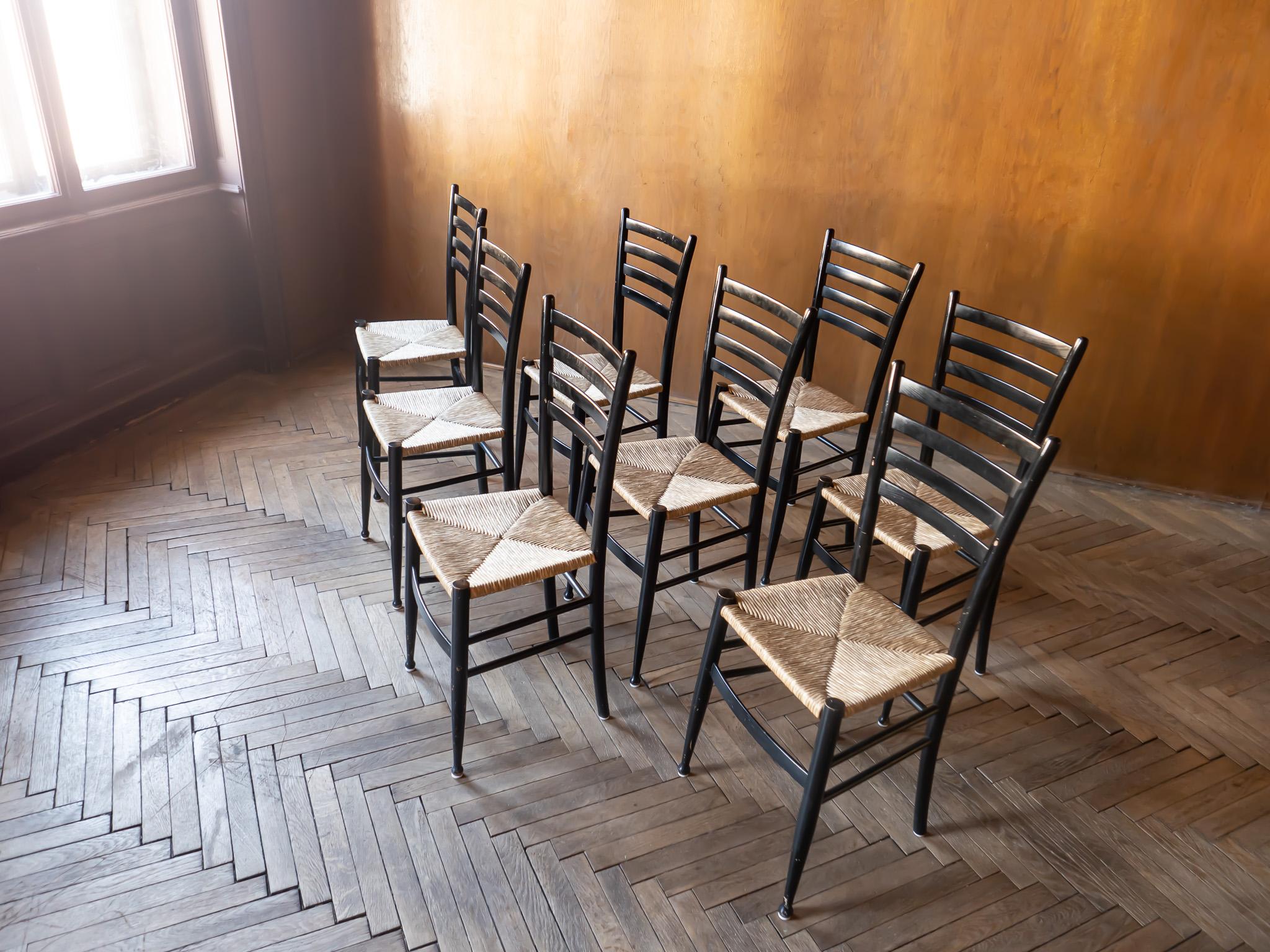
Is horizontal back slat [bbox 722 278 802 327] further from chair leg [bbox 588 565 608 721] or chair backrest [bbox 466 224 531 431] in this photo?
chair leg [bbox 588 565 608 721]

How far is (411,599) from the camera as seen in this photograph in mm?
2680

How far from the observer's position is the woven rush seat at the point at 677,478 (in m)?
2.73

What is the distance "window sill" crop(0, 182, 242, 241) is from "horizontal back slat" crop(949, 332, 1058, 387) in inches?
134

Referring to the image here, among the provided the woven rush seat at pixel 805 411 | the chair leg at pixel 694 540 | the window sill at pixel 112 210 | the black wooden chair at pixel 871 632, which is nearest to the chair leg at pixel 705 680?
the black wooden chair at pixel 871 632

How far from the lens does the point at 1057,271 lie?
377cm

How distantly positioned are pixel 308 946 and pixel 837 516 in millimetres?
2385

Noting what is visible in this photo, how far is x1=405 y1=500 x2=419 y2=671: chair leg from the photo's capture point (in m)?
2.59

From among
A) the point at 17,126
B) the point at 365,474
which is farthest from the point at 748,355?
the point at 17,126

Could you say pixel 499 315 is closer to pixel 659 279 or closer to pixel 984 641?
pixel 659 279

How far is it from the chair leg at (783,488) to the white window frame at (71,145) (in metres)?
3.06

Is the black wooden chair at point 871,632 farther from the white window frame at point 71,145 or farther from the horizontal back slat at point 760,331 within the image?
the white window frame at point 71,145

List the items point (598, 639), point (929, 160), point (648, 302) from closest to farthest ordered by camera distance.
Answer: point (598, 639) < point (648, 302) < point (929, 160)

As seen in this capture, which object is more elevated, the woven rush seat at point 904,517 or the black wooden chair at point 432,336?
the black wooden chair at point 432,336

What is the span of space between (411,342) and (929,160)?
2227 mm
